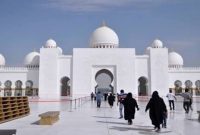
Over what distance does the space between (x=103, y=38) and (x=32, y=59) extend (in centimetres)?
1130

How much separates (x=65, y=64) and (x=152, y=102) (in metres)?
31.6

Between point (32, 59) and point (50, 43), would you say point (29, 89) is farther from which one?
point (50, 43)

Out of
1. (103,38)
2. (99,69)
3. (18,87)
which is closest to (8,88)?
(18,87)

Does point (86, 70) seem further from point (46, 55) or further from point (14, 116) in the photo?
point (14, 116)

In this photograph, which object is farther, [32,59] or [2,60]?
[2,60]

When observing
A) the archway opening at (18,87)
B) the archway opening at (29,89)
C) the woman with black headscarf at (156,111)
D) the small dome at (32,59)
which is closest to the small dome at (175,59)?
the small dome at (32,59)

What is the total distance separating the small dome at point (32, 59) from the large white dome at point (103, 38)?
829 cm

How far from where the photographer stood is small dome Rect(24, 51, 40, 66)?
147 feet

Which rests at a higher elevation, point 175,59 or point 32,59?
point 175,59

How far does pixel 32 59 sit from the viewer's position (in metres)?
45.5

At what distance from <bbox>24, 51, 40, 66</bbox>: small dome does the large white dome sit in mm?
8289

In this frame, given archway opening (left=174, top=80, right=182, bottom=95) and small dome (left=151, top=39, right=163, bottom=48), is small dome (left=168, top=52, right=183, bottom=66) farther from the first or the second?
archway opening (left=174, top=80, right=182, bottom=95)

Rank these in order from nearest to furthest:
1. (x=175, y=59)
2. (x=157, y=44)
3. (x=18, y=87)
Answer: (x=18, y=87) → (x=157, y=44) → (x=175, y=59)

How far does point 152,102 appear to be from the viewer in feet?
26.6
